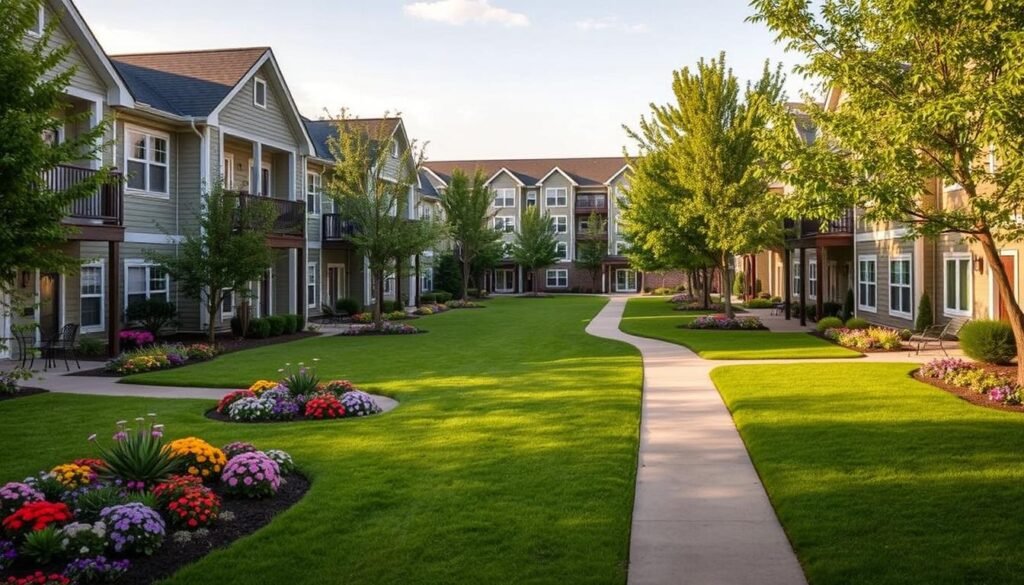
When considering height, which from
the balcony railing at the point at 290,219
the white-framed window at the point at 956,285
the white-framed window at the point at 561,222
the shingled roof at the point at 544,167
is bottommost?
the white-framed window at the point at 956,285

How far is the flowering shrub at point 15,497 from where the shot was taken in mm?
7047

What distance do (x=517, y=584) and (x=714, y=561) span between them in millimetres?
1498

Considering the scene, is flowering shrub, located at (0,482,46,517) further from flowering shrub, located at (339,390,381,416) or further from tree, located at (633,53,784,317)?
tree, located at (633,53,784,317)

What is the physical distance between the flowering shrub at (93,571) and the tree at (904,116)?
423 inches

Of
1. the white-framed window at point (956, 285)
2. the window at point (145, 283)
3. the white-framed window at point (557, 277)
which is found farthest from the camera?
the white-framed window at point (557, 277)

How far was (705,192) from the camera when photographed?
2750 cm

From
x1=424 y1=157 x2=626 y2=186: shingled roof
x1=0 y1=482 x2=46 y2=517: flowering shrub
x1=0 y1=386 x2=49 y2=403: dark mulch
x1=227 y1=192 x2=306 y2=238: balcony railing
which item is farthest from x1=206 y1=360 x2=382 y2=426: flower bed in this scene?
x1=424 y1=157 x2=626 y2=186: shingled roof

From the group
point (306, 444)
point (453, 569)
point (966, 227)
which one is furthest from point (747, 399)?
point (453, 569)

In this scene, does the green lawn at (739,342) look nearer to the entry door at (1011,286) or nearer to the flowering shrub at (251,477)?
the entry door at (1011,286)

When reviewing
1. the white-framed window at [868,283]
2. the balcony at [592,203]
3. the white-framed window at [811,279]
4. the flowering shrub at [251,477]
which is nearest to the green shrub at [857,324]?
the white-framed window at [868,283]

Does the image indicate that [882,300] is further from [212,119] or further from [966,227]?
[212,119]

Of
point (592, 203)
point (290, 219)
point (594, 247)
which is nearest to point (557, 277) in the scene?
point (594, 247)

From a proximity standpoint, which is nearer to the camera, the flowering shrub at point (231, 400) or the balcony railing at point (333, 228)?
the flowering shrub at point (231, 400)

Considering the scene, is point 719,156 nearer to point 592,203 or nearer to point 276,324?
point 276,324
